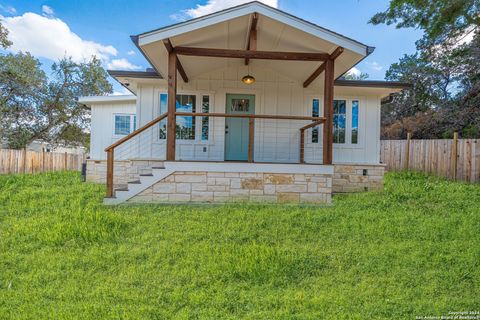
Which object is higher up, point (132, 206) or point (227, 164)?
point (227, 164)

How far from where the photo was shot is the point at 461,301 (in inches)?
115

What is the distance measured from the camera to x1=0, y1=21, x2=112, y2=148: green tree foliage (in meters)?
15.6

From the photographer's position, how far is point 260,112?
8.42 metres

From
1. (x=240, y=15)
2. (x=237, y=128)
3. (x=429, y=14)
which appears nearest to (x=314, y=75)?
(x=237, y=128)

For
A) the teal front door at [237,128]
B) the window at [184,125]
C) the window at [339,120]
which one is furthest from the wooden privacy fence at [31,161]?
the window at [339,120]

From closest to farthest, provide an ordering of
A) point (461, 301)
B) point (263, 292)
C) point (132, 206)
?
point (461, 301) → point (263, 292) → point (132, 206)

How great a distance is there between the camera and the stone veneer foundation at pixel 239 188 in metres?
6.19

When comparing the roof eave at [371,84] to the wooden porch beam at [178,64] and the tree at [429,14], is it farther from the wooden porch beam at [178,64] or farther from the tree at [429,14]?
the wooden porch beam at [178,64]

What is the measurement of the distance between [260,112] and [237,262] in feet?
17.9

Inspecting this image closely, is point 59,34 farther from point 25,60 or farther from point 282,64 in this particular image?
point 282,64

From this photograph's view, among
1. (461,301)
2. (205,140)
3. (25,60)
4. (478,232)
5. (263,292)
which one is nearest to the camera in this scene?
(461,301)

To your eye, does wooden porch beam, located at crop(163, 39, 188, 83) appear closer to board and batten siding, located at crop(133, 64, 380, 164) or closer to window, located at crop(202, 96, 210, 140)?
board and batten siding, located at crop(133, 64, 380, 164)

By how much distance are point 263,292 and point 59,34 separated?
21.2m

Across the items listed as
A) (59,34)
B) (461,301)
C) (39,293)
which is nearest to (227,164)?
(39,293)
